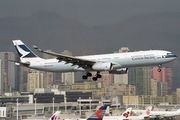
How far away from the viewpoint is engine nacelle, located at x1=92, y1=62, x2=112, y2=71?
2416 inches

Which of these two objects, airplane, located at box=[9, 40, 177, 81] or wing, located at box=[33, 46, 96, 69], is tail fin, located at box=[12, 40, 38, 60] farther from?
wing, located at box=[33, 46, 96, 69]

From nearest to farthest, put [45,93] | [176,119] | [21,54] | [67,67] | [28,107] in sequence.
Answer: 1. [67,67]
2. [21,54]
3. [176,119]
4. [28,107]
5. [45,93]

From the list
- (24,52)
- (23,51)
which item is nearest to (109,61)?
(24,52)

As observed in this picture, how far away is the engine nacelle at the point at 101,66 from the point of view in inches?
2416

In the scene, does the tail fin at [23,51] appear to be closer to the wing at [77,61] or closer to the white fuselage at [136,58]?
the wing at [77,61]

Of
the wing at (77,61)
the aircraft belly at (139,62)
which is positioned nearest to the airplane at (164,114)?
the wing at (77,61)

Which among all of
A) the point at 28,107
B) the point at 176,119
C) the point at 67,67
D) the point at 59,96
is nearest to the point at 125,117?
the point at 67,67

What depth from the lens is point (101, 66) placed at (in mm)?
61906

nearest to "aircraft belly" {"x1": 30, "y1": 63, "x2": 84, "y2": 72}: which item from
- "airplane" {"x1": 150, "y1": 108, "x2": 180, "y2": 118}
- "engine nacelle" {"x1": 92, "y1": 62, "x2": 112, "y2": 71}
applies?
"engine nacelle" {"x1": 92, "y1": 62, "x2": 112, "y2": 71}

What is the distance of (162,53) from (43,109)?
8049 centimetres

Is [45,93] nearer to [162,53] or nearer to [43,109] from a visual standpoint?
[43,109]

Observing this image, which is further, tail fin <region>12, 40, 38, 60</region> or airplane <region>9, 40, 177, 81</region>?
tail fin <region>12, 40, 38, 60</region>

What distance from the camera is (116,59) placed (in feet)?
202

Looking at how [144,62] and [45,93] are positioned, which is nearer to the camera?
[144,62]
